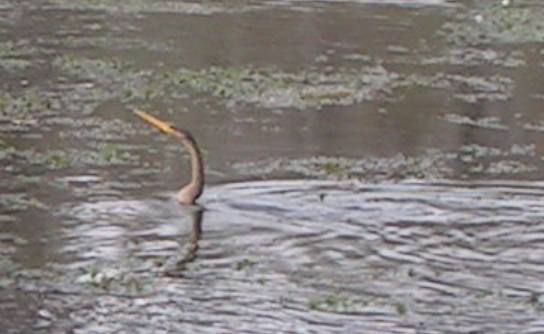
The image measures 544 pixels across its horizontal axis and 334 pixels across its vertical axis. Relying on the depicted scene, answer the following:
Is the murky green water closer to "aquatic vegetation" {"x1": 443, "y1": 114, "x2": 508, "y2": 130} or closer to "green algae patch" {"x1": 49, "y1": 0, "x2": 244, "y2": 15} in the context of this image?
"aquatic vegetation" {"x1": 443, "y1": 114, "x2": 508, "y2": 130}

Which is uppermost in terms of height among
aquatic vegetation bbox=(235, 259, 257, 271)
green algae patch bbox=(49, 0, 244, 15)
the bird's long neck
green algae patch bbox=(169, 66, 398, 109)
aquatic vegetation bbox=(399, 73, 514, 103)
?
green algae patch bbox=(49, 0, 244, 15)

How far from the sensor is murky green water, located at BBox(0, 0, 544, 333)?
953cm

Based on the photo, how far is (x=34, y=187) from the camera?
39.7ft

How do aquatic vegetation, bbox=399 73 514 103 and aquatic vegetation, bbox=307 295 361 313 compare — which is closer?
aquatic vegetation, bbox=307 295 361 313

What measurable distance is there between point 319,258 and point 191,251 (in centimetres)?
76

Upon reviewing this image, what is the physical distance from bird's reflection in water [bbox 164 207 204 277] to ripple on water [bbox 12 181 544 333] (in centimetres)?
1

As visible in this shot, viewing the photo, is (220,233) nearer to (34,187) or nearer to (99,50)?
(34,187)

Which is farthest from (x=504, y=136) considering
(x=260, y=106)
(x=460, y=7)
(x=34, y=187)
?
(x=460, y=7)

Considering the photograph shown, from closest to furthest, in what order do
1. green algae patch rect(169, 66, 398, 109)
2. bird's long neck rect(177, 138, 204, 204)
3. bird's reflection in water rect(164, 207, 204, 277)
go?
bird's reflection in water rect(164, 207, 204, 277)
bird's long neck rect(177, 138, 204, 204)
green algae patch rect(169, 66, 398, 109)

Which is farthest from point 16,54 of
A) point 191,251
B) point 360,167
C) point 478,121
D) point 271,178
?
point 191,251

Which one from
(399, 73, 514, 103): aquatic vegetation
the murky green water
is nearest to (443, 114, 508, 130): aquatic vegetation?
the murky green water

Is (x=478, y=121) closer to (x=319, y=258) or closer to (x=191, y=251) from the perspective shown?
(x=319, y=258)

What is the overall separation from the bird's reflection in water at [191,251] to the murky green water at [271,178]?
0.02 m

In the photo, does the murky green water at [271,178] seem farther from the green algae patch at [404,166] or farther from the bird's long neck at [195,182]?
the bird's long neck at [195,182]
